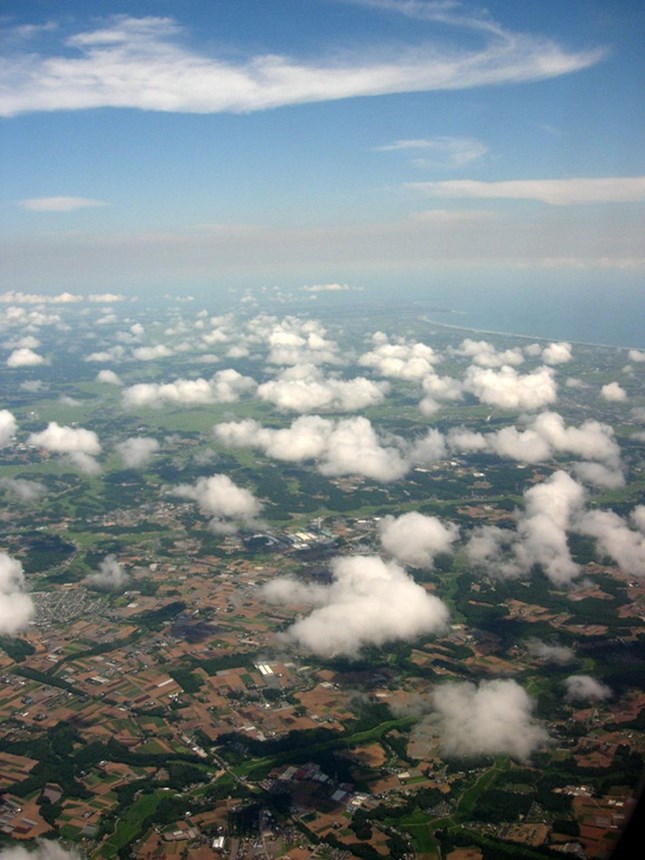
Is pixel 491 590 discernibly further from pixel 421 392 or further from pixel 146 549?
pixel 421 392

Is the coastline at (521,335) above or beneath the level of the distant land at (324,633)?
above

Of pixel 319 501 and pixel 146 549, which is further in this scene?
pixel 319 501

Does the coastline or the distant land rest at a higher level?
the coastline

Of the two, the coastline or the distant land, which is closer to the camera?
the distant land

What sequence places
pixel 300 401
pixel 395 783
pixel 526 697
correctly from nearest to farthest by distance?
1. pixel 395 783
2. pixel 526 697
3. pixel 300 401

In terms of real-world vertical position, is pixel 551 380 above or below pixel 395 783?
above

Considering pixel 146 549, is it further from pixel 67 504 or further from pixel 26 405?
pixel 26 405

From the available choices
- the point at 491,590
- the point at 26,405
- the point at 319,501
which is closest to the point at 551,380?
the point at 319,501

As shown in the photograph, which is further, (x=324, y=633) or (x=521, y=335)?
(x=521, y=335)

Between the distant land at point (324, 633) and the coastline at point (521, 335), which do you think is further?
the coastline at point (521, 335)

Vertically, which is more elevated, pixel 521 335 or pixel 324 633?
pixel 521 335

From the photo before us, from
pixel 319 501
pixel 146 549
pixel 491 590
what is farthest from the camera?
pixel 319 501
